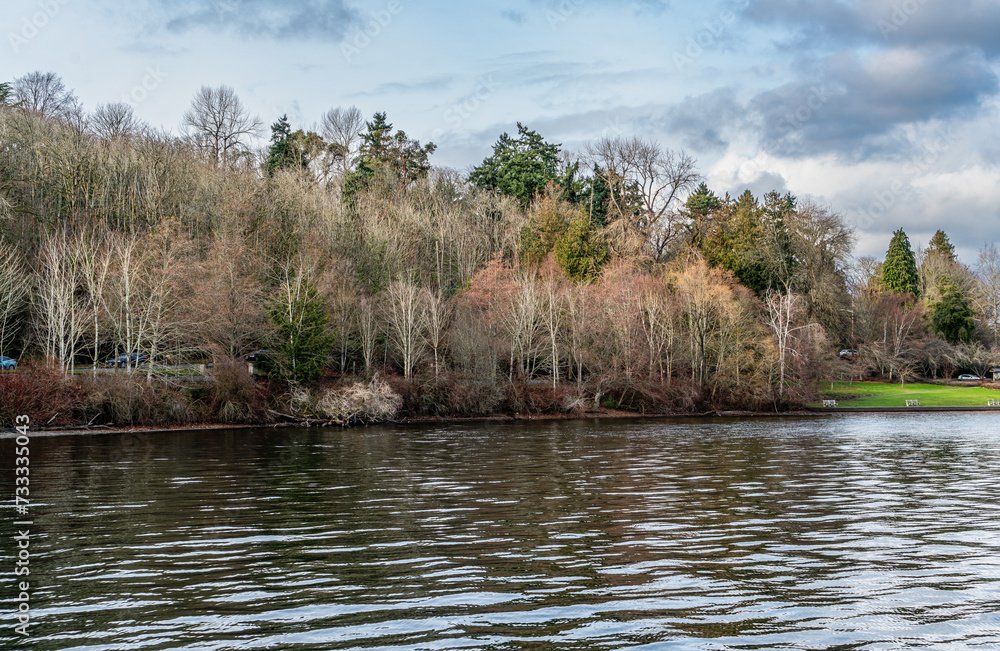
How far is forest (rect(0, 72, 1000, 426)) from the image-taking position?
50.9 meters

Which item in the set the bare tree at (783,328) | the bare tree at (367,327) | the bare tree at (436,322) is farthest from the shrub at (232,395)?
the bare tree at (783,328)

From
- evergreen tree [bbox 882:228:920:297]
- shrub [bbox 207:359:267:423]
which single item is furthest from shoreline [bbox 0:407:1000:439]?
evergreen tree [bbox 882:228:920:297]

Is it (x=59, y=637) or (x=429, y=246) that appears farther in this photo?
(x=429, y=246)

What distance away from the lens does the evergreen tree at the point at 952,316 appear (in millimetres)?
96625

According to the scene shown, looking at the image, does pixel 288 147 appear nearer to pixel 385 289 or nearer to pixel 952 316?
pixel 385 289

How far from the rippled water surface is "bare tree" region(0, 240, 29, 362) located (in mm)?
23048

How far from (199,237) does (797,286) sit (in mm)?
63608

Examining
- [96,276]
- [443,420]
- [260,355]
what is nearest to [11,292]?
[96,276]

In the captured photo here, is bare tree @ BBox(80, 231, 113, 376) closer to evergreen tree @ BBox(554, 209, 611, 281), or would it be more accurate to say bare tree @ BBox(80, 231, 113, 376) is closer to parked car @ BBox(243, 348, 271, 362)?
parked car @ BBox(243, 348, 271, 362)

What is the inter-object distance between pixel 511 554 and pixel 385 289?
56.4 meters

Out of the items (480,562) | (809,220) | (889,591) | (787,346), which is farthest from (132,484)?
(809,220)

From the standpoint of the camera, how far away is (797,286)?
8494cm

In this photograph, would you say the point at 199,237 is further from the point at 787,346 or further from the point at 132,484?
the point at 787,346

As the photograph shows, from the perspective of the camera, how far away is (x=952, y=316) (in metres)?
96.6
